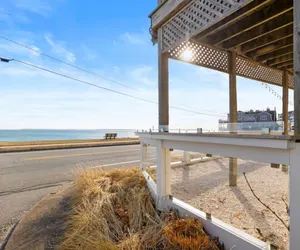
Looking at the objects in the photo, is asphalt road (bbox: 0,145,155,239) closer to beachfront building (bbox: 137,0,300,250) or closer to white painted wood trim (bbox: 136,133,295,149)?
beachfront building (bbox: 137,0,300,250)

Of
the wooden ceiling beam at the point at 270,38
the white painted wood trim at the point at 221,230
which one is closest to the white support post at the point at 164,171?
the white painted wood trim at the point at 221,230

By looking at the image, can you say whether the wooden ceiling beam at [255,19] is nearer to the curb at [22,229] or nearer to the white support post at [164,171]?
the white support post at [164,171]

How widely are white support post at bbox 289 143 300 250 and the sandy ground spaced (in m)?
0.38

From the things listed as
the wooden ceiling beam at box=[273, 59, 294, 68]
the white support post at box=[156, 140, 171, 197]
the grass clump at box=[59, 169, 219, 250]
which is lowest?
the grass clump at box=[59, 169, 219, 250]

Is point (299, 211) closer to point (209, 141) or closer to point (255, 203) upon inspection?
point (209, 141)

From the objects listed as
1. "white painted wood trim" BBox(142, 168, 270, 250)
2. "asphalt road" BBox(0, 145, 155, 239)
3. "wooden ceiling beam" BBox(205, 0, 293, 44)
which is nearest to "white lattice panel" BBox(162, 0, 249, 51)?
"wooden ceiling beam" BBox(205, 0, 293, 44)

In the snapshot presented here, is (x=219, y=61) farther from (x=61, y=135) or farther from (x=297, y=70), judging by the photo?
(x=61, y=135)

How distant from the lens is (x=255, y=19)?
8.20ft

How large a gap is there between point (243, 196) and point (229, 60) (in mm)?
2404

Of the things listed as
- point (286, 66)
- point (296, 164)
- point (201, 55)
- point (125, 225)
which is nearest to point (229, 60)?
point (201, 55)

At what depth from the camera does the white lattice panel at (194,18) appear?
191 centimetres

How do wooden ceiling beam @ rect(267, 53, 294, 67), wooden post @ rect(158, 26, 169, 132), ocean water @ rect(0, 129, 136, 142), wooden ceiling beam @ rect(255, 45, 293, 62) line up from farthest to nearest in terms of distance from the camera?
ocean water @ rect(0, 129, 136, 142), wooden ceiling beam @ rect(267, 53, 294, 67), wooden ceiling beam @ rect(255, 45, 293, 62), wooden post @ rect(158, 26, 169, 132)

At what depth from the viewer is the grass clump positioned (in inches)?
69.5

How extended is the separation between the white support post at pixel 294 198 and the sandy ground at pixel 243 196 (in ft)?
1.23
